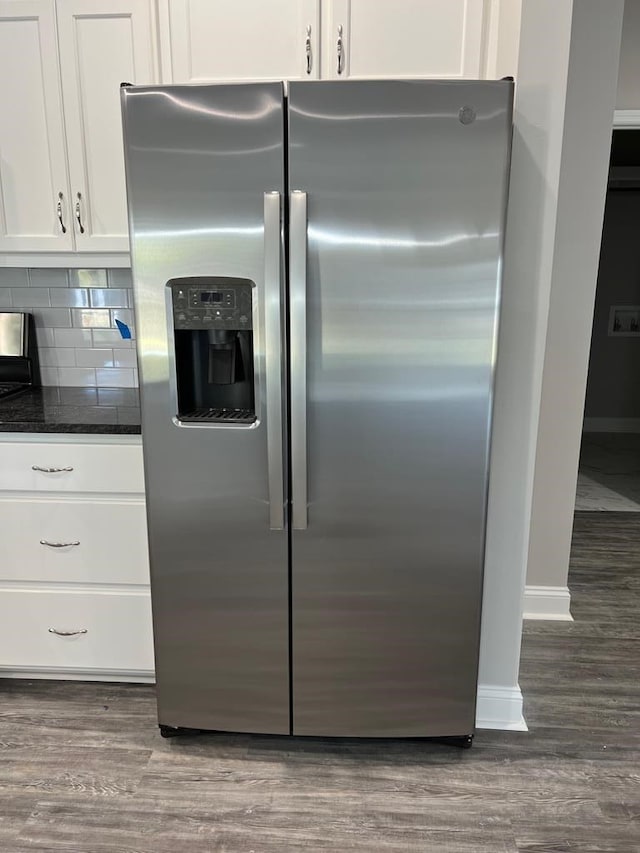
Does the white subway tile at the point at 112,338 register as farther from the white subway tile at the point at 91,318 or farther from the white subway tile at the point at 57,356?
the white subway tile at the point at 57,356

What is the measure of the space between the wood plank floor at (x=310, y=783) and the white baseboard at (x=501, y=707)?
5 cm

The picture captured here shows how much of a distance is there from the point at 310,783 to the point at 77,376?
1746 mm

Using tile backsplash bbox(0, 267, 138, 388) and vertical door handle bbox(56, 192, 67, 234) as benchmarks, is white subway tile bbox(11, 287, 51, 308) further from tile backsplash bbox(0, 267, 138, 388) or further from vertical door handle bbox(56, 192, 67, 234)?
vertical door handle bbox(56, 192, 67, 234)

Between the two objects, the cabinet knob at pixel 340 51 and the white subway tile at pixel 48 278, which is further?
the white subway tile at pixel 48 278

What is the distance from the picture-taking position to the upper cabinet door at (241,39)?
188 centimetres

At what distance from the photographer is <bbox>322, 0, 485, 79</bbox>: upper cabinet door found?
Result: 1.84 metres

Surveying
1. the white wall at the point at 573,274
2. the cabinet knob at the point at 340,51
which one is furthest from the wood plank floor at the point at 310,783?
the cabinet knob at the point at 340,51

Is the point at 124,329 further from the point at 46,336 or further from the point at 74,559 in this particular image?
the point at 74,559

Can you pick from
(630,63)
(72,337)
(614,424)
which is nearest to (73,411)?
(72,337)

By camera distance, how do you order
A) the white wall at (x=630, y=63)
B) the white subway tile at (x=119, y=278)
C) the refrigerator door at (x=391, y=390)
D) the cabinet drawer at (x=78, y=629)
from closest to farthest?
the refrigerator door at (x=391, y=390) → the cabinet drawer at (x=78, y=629) → the white subway tile at (x=119, y=278) → the white wall at (x=630, y=63)

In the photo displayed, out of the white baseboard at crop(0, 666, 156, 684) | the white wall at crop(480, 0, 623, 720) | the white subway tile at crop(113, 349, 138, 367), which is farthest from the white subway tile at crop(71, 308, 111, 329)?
the white wall at crop(480, 0, 623, 720)

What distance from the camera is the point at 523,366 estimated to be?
5.83ft

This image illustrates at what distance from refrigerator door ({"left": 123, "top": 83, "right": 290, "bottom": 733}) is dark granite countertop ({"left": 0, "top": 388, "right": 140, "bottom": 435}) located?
0.30 m

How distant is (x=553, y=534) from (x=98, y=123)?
234 cm
